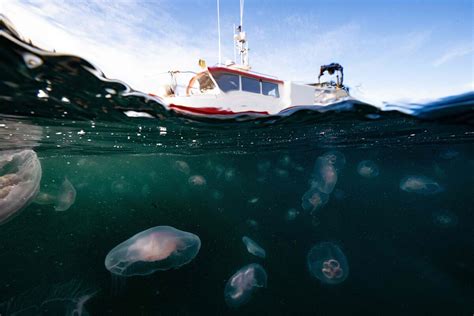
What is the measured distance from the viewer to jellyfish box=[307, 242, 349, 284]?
25.0 ft

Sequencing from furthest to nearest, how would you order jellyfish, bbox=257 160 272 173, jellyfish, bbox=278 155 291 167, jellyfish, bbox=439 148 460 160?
jellyfish, bbox=257 160 272 173
jellyfish, bbox=278 155 291 167
jellyfish, bbox=439 148 460 160

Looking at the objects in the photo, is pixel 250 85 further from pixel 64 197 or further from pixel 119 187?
pixel 119 187

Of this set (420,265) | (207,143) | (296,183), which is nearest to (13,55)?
(207,143)

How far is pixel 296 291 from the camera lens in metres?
13.6

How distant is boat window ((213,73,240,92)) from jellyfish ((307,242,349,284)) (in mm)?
5252

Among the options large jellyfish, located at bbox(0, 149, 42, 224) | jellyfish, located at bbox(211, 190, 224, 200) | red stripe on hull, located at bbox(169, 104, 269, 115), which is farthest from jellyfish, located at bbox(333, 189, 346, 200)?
large jellyfish, located at bbox(0, 149, 42, 224)

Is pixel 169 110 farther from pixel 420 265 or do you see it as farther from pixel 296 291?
pixel 420 265

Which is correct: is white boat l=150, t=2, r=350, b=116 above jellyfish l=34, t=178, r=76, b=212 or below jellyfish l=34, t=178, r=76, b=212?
above

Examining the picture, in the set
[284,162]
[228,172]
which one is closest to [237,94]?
[284,162]

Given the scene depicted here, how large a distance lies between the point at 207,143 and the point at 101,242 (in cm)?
1928

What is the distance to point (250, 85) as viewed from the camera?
7.17m

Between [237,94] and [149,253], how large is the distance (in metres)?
4.55

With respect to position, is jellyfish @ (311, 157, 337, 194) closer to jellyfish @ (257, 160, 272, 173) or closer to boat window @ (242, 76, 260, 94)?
boat window @ (242, 76, 260, 94)

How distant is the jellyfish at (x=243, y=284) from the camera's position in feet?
23.5
